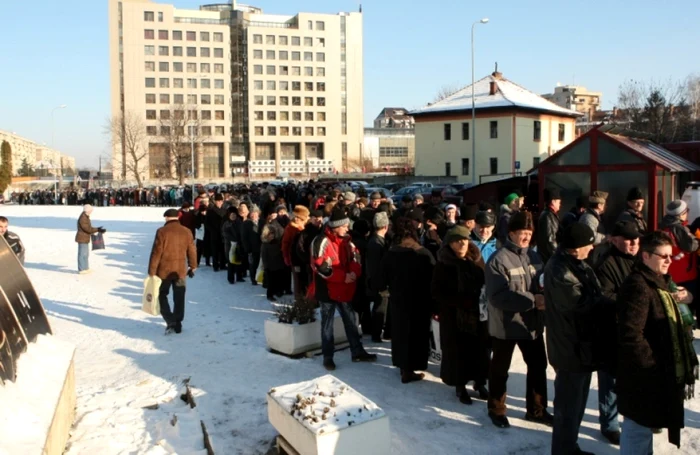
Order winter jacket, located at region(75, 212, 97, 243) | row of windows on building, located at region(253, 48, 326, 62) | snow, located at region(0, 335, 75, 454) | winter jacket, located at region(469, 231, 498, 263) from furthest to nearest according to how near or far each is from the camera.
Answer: row of windows on building, located at region(253, 48, 326, 62)
winter jacket, located at region(75, 212, 97, 243)
winter jacket, located at region(469, 231, 498, 263)
snow, located at region(0, 335, 75, 454)

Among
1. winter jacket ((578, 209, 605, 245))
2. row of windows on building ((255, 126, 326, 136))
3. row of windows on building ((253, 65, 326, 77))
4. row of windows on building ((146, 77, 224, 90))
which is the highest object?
row of windows on building ((253, 65, 326, 77))

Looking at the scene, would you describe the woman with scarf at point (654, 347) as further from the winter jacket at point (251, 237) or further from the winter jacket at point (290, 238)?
the winter jacket at point (251, 237)

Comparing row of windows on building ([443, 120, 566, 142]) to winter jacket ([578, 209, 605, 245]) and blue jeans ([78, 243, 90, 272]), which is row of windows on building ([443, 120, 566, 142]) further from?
winter jacket ([578, 209, 605, 245])

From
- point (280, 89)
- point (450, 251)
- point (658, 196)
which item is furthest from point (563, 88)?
point (450, 251)

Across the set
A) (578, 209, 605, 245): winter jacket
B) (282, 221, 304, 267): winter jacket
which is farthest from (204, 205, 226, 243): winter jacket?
(578, 209, 605, 245): winter jacket

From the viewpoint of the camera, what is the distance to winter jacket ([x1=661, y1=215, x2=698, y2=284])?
721cm

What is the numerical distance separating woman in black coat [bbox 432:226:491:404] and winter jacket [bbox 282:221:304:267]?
4.23 meters

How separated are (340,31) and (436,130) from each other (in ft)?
179

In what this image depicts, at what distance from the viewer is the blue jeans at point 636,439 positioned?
13.4ft

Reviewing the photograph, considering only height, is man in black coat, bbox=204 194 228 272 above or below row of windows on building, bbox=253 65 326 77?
below

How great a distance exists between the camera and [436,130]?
5131 cm

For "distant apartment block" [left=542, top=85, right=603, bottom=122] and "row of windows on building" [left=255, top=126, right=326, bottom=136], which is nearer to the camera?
"row of windows on building" [left=255, top=126, right=326, bottom=136]

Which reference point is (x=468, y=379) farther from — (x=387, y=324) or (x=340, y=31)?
(x=340, y=31)

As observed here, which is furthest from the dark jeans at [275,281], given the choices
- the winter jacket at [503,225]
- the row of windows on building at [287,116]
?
the row of windows on building at [287,116]
